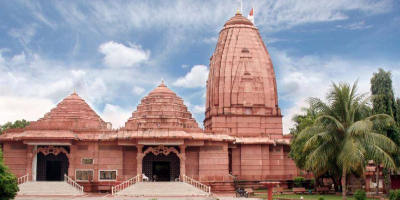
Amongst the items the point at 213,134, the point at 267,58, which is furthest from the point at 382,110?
the point at 267,58

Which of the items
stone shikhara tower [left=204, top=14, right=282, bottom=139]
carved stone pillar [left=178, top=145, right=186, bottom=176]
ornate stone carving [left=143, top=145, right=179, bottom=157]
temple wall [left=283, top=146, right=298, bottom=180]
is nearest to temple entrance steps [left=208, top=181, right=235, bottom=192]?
carved stone pillar [left=178, top=145, right=186, bottom=176]

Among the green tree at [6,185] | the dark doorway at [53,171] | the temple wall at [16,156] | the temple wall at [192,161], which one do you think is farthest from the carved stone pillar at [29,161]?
the green tree at [6,185]

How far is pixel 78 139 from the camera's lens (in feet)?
112

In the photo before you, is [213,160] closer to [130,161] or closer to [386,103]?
[130,161]

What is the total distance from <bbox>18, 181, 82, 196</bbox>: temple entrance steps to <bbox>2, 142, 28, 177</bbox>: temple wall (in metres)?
2.32

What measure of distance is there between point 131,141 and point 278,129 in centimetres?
1551

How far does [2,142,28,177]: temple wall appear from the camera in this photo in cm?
3425

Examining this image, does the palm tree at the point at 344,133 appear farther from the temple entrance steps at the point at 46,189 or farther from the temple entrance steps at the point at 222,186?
the temple entrance steps at the point at 46,189

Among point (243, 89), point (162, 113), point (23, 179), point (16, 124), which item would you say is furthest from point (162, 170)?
point (16, 124)

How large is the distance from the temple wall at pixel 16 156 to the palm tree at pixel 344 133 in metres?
21.3

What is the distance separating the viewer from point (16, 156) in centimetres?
3447

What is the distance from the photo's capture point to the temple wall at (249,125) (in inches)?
1667

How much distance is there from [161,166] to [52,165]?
8.75 metres

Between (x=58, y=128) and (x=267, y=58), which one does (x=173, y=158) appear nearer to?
(x=58, y=128)
